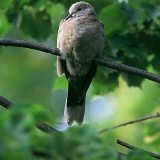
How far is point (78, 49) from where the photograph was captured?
5.48 meters

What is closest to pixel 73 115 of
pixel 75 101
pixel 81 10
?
pixel 75 101

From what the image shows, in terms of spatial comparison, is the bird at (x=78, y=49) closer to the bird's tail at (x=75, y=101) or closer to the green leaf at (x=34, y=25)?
the bird's tail at (x=75, y=101)

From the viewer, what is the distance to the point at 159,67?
555 centimetres

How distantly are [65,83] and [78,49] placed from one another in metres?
0.63

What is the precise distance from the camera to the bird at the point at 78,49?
5.50m

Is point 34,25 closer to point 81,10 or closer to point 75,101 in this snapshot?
point 81,10

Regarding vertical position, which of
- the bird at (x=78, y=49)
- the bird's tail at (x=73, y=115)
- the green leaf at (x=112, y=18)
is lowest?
the bird's tail at (x=73, y=115)

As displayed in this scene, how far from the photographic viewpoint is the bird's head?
604 cm

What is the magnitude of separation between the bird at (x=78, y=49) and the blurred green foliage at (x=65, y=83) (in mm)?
118

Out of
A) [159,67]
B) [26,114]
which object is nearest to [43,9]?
[159,67]

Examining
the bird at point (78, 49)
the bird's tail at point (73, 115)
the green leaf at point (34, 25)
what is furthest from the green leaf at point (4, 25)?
the bird's tail at point (73, 115)

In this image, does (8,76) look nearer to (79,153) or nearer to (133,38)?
(133,38)

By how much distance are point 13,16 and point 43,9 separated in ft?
1.62

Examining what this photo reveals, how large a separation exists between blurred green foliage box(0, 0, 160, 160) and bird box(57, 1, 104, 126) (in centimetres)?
12
